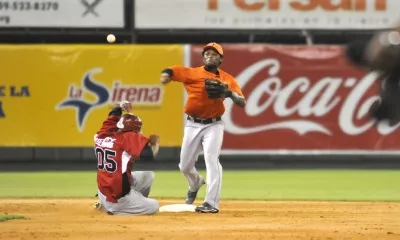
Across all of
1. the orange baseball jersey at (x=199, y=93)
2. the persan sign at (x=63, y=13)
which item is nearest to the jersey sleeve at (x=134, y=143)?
the orange baseball jersey at (x=199, y=93)

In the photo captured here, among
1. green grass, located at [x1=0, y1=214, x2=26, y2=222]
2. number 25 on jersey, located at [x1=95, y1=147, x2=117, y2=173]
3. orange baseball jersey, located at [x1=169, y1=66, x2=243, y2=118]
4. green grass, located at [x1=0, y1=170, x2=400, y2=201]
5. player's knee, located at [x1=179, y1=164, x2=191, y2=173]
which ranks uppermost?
orange baseball jersey, located at [x1=169, y1=66, x2=243, y2=118]

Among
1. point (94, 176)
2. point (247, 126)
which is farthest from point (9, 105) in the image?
point (247, 126)

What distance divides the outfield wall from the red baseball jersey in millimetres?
8711

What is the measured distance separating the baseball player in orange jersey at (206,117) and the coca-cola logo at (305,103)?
8273mm

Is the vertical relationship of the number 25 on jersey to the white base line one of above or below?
above

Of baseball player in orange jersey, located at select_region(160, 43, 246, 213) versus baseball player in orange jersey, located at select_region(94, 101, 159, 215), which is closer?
baseball player in orange jersey, located at select_region(94, 101, 159, 215)

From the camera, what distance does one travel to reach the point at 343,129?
754 inches

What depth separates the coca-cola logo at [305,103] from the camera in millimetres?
19109

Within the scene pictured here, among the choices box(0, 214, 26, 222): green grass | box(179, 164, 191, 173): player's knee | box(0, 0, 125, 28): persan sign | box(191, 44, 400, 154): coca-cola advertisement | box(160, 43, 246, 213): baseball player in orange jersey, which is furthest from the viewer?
box(0, 0, 125, 28): persan sign

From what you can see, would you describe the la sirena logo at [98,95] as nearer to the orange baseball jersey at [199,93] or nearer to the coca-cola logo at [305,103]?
the coca-cola logo at [305,103]

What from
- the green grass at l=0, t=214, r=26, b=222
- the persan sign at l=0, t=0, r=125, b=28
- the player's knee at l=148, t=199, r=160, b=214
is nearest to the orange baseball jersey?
the player's knee at l=148, t=199, r=160, b=214

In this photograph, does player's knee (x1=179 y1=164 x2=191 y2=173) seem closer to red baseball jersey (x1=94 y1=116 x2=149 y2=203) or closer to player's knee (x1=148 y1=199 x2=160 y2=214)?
player's knee (x1=148 y1=199 x2=160 y2=214)

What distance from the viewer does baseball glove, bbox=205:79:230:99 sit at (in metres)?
10.2

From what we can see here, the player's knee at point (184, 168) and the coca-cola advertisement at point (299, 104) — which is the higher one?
the player's knee at point (184, 168)
